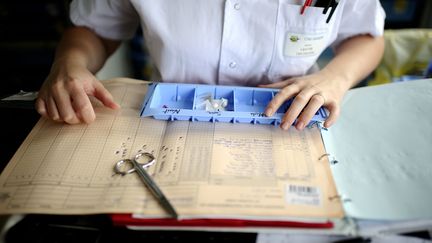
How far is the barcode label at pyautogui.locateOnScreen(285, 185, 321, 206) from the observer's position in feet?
1.24

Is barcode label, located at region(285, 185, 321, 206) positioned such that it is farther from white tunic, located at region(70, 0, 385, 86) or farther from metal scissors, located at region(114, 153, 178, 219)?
white tunic, located at region(70, 0, 385, 86)

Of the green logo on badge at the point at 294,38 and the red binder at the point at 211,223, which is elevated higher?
the green logo on badge at the point at 294,38

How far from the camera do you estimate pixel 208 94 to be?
56 centimetres

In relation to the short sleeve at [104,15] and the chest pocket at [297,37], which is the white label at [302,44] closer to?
the chest pocket at [297,37]

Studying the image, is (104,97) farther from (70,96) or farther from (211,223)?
(211,223)

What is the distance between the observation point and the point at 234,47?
1.97 ft

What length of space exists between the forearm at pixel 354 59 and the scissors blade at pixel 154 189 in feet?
1.31

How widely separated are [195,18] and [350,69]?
1.07 feet

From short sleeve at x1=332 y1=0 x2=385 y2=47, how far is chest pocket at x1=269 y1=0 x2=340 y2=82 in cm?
3

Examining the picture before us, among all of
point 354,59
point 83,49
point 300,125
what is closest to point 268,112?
point 300,125

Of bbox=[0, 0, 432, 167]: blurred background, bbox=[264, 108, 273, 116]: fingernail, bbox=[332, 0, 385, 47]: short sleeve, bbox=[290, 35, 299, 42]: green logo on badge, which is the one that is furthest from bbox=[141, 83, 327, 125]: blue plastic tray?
bbox=[0, 0, 432, 167]: blurred background

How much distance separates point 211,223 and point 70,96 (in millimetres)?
324

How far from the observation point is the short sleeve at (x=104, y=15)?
25.1 inches

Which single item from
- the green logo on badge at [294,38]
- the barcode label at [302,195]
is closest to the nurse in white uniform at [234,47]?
the green logo on badge at [294,38]
